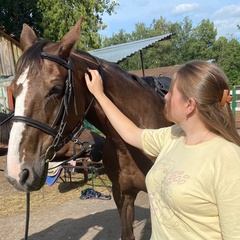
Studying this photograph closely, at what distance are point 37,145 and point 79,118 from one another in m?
0.39

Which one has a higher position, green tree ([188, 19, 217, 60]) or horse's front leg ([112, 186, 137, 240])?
green tree ([188, 19, 217, 60])

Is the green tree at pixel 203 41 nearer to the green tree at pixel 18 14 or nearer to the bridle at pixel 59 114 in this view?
the green tree at pixel 18 14

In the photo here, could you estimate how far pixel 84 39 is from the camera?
18.5 m

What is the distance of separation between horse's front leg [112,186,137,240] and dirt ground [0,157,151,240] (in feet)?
3.50

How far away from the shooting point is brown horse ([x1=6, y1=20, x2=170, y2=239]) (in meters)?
→ 1.77

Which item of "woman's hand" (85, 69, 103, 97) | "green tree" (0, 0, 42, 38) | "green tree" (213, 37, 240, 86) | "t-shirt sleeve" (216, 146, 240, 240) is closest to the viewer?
"t-shirt sleeve" (216, 146, 240, 240)

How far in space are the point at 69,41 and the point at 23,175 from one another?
799 millimetres

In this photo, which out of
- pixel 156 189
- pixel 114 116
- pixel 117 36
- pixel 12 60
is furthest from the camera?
pixel 117 36

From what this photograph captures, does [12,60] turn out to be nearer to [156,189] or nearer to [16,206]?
[16,206]

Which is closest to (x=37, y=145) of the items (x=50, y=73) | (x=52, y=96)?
(x=52, y=96)

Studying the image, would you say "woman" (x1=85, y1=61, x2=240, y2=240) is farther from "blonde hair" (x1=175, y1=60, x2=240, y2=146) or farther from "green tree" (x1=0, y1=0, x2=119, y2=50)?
"green tree" (x1=0, y1=0, x2=119, y2=50)

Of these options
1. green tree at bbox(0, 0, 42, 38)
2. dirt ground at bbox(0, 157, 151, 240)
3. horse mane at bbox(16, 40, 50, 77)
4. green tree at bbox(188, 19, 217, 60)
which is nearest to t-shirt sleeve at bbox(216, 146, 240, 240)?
horse mane at bbox(16, 40, 50, 77)

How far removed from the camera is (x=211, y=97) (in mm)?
1348

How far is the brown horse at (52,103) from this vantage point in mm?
1767
